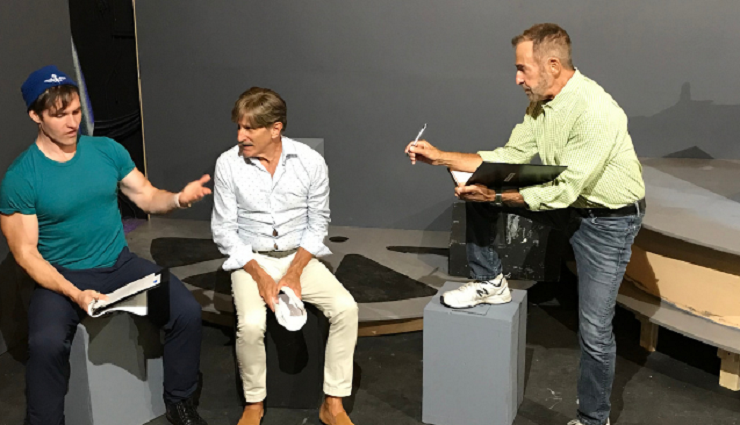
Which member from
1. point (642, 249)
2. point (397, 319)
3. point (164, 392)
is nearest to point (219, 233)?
point (164, 392)

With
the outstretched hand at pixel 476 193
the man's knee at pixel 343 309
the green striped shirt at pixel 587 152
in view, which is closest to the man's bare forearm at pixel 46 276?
the man's knee at pixel 343 309

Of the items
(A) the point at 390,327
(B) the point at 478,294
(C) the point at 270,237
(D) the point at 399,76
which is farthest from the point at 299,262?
(D) the point at 399,76

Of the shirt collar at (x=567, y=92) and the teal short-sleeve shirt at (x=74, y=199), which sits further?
the teal short-sleeve shirt at (x=74, y=199)

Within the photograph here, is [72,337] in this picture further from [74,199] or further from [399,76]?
[399,76]

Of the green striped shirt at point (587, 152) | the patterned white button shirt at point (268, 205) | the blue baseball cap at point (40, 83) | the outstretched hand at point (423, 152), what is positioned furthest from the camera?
the patterned white button shirt at point (268, 205)

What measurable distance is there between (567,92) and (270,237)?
138 cm

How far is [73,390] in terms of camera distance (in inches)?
122

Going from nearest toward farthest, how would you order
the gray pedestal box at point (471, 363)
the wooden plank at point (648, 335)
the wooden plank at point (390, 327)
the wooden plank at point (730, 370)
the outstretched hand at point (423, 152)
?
1. the gray pedestal box at point (471, 363)
2. the outstretched hand at point (423, 152)
3. the wooden plank at point (730, 370)
4. the wooden plank at point (648, 335)
5. the wooden plank at point (390, 327)

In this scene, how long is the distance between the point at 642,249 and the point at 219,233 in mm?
1978

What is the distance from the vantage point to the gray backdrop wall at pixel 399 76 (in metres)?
4.59

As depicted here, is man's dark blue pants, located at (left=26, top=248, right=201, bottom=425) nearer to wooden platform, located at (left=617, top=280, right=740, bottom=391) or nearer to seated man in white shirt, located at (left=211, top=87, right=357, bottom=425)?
seated man in white shirt, located at (left=211, top=87, right=357, bottom=425)

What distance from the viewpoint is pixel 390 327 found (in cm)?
405

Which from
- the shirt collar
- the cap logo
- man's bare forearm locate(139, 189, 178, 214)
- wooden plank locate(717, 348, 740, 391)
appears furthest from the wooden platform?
the cap logo

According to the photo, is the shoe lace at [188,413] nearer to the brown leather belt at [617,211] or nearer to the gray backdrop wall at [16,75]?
the gray backdrop wall at [16,75]
